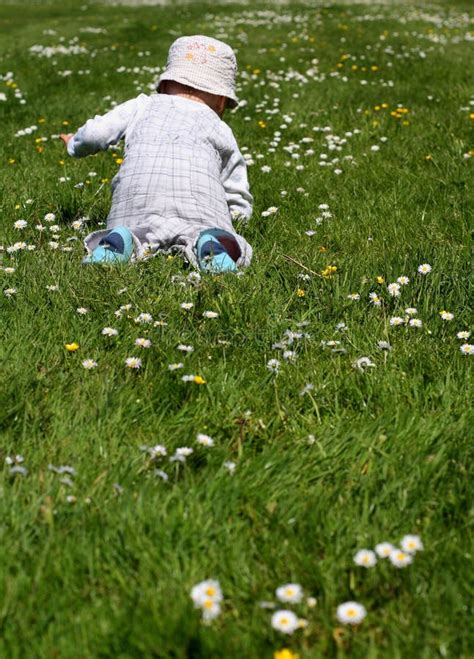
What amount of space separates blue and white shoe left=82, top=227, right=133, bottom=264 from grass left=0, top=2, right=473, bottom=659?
16cm

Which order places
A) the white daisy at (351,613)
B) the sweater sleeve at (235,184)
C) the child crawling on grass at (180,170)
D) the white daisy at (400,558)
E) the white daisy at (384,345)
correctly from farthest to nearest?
the sweater sleeve at (235,184) → the child crawling on grass at (180,170) → the white daisy at (384,345) → the white daisy at (400,558) → the white daisy at (351,613)

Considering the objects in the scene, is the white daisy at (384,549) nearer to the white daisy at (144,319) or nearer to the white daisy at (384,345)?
the white daisy at (384,345)

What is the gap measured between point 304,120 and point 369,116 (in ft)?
2.57

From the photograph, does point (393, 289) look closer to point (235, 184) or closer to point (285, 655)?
point (235, 184)

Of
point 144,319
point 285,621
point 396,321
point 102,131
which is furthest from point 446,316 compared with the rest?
point 102,131

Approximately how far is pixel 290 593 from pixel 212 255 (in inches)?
101

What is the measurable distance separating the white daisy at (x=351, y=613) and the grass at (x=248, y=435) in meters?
0.05

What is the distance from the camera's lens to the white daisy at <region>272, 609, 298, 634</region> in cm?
201

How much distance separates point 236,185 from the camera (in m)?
5.46

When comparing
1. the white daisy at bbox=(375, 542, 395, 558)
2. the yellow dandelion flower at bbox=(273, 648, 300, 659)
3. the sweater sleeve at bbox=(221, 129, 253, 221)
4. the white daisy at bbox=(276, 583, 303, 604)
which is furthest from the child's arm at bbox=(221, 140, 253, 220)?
the yellow dandelion flower at bbox=(273, 648, 300, 659)

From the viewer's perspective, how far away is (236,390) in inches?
128

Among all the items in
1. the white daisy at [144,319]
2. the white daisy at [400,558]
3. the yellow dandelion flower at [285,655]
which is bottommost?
the white daisy at [144,319]

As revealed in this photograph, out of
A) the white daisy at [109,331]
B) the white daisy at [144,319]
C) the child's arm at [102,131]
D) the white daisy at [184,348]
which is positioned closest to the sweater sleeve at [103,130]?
the child's arm at [102,131]

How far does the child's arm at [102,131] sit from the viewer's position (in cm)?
520
